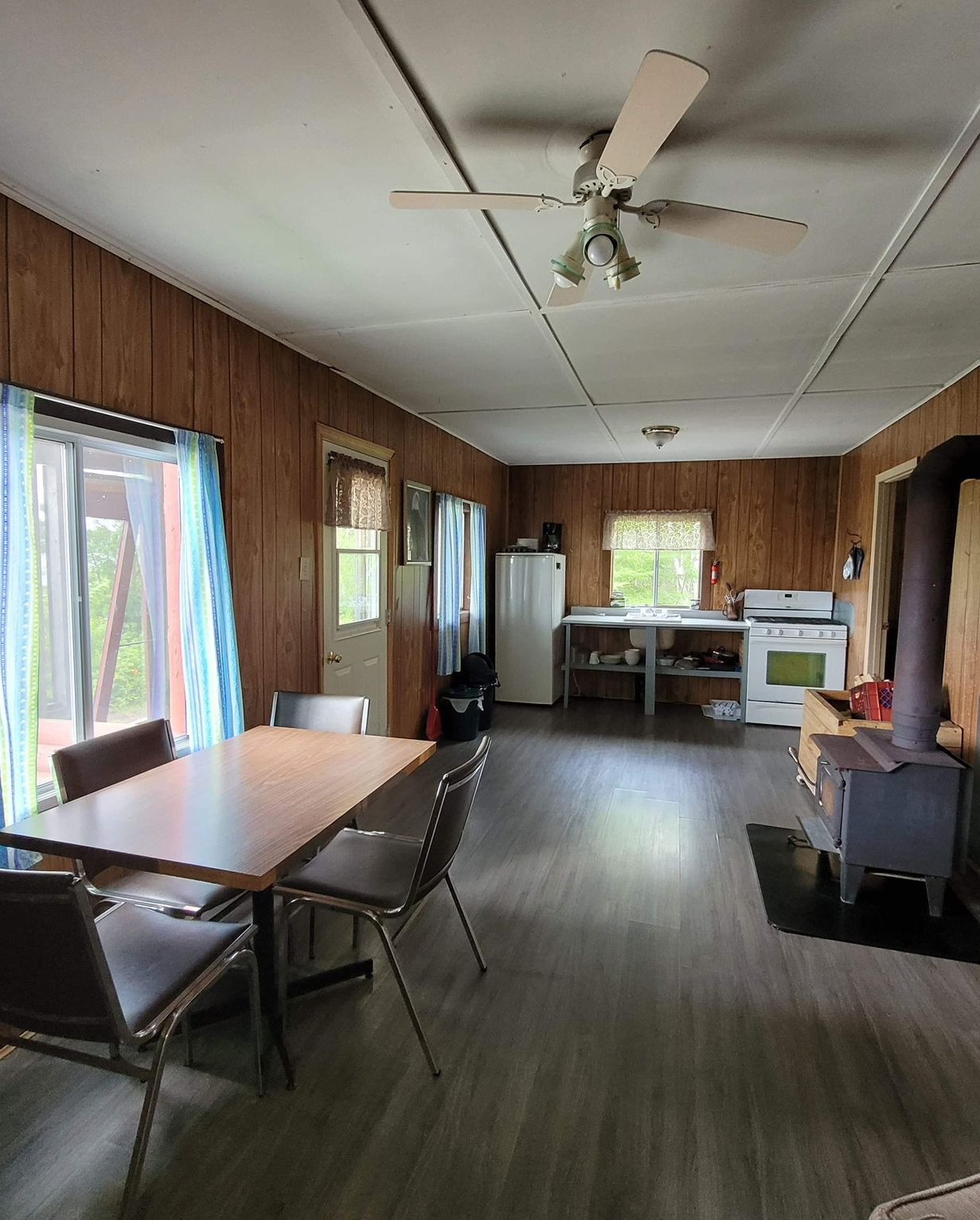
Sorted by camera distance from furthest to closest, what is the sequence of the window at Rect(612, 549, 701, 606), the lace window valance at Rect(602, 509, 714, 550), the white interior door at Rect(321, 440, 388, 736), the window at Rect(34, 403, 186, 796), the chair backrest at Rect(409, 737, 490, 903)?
the window at Rect(612, 549, 701, 606), the lace window valance at Rect(602, 509, 714, 550), the white interior door at Rect(321, 440, 388, 736), the window at Rect(34, 403, 186, 796), the chair backrest at Rect(409, 737, 490, 903)

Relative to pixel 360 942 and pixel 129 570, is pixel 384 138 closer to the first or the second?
pixel 129 570

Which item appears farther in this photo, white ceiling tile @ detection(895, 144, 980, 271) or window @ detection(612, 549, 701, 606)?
window @ detection(612, 549, 701, 606)

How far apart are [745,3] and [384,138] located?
781 millimetres

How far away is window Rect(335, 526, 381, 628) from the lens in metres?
3.41

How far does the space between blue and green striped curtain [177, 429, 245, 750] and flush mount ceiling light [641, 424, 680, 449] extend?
310 cm

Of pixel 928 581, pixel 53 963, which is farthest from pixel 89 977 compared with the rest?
pixel 928 581

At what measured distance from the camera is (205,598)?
233cm

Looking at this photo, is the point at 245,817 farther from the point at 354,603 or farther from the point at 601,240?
the point at 354,603

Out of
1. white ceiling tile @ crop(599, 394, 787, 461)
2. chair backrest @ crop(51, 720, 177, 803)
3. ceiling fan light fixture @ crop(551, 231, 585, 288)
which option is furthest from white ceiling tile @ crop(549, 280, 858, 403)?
chair backrest @ crop(51, 720, 177, 803)

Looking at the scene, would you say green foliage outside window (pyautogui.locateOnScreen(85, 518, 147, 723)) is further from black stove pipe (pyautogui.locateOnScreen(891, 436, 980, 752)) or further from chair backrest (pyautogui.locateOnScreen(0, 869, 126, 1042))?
black stove pipe (pyautogui.locateOnScreen(891, 436, 980, 752))

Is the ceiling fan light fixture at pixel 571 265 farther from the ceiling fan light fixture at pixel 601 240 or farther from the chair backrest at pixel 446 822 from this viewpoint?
the chair backrest at pixel 446 822

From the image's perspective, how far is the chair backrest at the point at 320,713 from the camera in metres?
2.55

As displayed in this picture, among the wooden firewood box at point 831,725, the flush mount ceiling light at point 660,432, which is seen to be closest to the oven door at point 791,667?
the wooden firewood box at point 831,725

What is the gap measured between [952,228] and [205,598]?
2676 mm
